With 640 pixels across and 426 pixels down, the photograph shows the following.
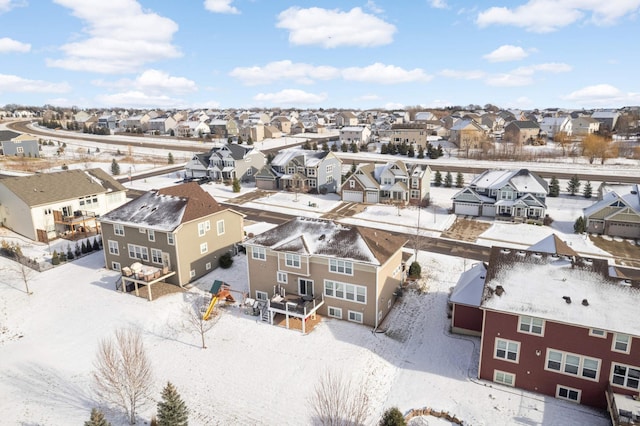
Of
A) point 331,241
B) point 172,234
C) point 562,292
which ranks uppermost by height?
point 331,241

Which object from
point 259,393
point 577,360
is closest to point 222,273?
point 259,393

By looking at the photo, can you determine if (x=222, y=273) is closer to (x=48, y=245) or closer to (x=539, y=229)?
(x=48, y=245)

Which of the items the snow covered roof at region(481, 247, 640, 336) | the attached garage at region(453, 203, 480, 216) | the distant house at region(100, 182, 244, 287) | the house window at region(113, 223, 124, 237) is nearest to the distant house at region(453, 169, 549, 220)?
the attached garage at region(453, 203, 480, 216)

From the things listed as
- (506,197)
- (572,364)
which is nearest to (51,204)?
(572,364)

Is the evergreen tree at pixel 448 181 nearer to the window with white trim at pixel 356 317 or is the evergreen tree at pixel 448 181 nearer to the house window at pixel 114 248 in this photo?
the window with white trim at pixel 356 317

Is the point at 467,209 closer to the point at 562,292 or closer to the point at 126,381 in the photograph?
the point at 562,292

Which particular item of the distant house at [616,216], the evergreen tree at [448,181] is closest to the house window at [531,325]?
the distant house at [616,216]

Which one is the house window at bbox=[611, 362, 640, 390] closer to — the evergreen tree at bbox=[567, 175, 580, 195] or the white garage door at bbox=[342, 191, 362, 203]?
the white garage door at bbox=[342, 191, 362, 203]
